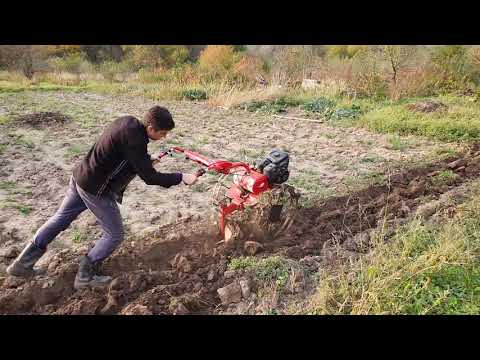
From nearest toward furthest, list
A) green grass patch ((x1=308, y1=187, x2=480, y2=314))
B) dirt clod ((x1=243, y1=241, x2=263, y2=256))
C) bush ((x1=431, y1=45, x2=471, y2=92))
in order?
1. green grass patch ((x1=308, y1=187, x2=480, y2=314))
2. dirt clod ((x1=243, y1=241, x2=263, y2=256))
3. bush ((x1=431, y1=45, x2=471, y2=92))

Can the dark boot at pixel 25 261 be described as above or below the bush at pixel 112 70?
above

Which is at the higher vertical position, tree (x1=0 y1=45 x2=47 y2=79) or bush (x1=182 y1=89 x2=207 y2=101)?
tree (x1=0 y1=45 x2=47 y2=79)

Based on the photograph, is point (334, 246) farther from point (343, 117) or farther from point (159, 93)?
point (159, 93)

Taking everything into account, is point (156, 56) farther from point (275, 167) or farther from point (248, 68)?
point (275, 167)

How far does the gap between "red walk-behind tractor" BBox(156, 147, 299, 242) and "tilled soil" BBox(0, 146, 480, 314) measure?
160 millimetres

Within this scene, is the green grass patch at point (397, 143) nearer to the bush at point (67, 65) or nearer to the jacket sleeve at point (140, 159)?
the jacket sleeve at point (140, 159)

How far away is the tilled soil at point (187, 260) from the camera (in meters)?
3.62

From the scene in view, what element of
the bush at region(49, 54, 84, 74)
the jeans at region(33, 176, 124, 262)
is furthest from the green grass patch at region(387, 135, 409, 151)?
the bush at region(49, 54, 84, 74)

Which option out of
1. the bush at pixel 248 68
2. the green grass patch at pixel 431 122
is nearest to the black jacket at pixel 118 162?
the green grass patch at pixel 431 122

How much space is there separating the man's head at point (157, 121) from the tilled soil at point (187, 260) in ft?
4.24

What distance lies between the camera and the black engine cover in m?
4.43

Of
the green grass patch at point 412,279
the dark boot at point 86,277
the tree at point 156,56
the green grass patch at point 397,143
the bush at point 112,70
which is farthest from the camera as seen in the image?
the tree at point 156,56

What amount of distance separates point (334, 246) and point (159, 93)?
9451mm

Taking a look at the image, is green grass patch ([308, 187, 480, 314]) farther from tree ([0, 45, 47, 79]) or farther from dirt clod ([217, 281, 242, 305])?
tree ([0, 45, 47, 79])
